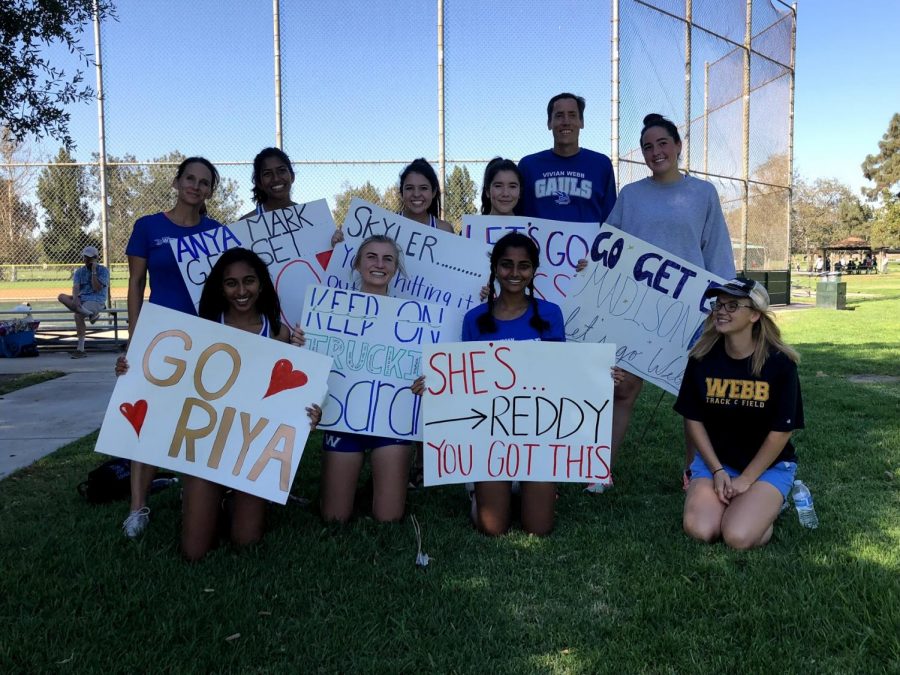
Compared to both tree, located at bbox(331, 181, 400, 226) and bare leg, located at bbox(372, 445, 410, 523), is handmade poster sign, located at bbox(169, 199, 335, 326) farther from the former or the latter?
tree, located at bbox(331, 181, 400, 226)

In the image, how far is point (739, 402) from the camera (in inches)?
138

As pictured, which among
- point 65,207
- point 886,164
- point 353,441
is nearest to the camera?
point 353,441

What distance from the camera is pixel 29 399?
23.4 feet

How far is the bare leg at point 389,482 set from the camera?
12.0 ft

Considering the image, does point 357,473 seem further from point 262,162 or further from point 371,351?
point 262,162

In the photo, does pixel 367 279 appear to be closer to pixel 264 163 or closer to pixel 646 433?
pixel 264 163

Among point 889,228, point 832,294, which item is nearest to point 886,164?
point 889,228

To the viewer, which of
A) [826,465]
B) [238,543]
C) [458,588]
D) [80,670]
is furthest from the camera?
[826,465]

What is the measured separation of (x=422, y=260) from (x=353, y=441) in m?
Answer: 1.20

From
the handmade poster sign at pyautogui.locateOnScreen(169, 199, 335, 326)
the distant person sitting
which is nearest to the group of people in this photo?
the handmade poster sign at pyautogui.locateOnScreen(169, 199, 335, 326)

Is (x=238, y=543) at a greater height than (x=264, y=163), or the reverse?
(x=264, y=163)

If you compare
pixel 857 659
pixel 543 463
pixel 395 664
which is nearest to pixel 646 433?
pixel 543 463

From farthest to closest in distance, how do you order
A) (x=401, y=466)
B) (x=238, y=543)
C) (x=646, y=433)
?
(x=646, y=433)
(x=401, y=466)
(x=238, y=543)

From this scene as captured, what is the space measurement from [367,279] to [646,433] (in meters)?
2.90
